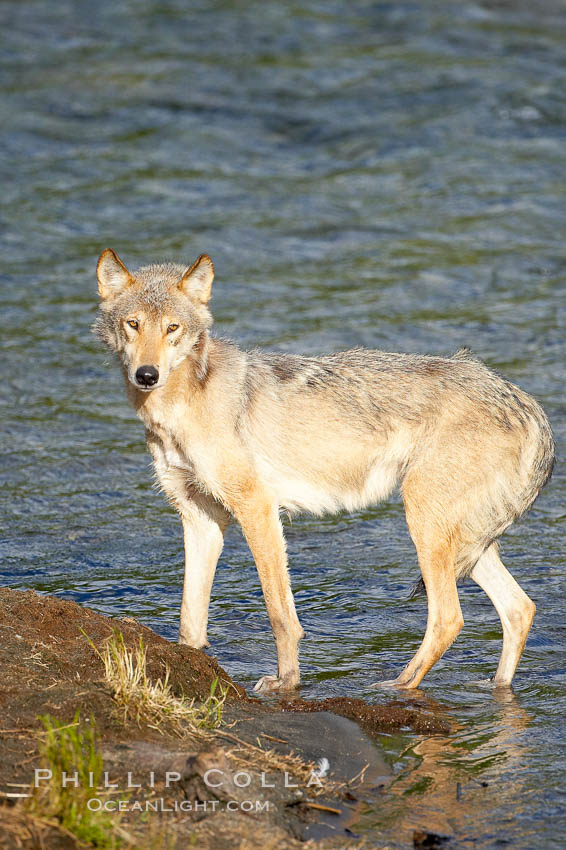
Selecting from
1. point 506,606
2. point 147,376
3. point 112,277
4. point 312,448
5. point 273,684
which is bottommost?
point 273,684

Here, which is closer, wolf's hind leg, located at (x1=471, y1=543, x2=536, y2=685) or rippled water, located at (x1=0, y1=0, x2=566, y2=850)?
wolf's hind leg, located at (x1=471, y1=543, x2=536, y2=685)

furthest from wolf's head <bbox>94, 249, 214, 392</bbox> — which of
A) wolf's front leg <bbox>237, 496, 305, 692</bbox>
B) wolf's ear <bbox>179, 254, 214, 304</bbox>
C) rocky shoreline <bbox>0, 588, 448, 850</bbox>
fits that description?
rocky shoreline <bbox>0, 588, 448, 850</bbox>

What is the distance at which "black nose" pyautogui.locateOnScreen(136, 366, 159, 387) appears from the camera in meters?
7.09

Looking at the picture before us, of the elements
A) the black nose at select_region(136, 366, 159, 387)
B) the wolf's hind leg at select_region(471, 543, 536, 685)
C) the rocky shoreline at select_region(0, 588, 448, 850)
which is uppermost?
the black nose at select_region(136, 366, 159, 387)

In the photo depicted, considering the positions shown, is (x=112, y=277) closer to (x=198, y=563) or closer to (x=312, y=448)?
(x=312, y=448)

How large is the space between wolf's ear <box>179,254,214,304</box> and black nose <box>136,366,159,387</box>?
86 centimetres

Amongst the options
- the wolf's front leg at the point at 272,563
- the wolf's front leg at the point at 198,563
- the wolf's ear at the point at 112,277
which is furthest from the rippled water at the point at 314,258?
the wolf's ear at the point at 112,277

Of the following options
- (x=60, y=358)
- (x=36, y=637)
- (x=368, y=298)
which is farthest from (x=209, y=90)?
(x=36, y=637)

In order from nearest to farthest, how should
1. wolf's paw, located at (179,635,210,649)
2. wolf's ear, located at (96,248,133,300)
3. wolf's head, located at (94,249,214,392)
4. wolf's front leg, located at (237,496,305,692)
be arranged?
wolf's head, located at (94,249,214,392)
wolf's front leg, located at (237,496,305,692)
wolf's ear, located at (96,248,133,300)
wolf's paw, located at (179,635,210,649)

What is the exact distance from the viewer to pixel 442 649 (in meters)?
7.59

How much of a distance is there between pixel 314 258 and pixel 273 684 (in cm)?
1133

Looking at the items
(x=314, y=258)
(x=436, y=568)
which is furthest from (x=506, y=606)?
(x=314, y=258)

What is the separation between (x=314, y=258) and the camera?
1777 cm

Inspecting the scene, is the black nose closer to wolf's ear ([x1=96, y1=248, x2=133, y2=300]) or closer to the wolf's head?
the wolf's head
